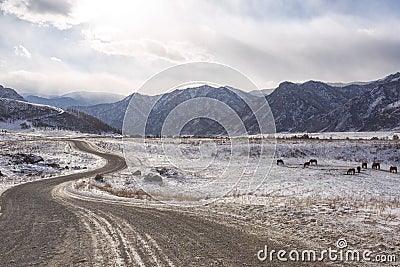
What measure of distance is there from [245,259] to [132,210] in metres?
9.82

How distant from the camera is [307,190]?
28.3 meters

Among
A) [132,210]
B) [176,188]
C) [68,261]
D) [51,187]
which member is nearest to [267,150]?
[176,188]

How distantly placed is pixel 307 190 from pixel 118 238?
1991 cm

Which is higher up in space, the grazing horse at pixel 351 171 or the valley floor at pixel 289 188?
the grazing horse at pixel 351 171

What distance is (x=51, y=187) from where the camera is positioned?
3025 cm

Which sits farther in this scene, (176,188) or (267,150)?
(267,150)

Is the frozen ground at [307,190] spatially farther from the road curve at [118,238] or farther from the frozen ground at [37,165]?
the frozen ground at [37,165]

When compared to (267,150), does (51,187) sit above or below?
below

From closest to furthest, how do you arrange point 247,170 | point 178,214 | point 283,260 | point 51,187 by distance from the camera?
1. point 283,260
2. point 178,214
3. point 51,187
4. point 247,170

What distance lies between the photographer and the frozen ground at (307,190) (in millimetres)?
12398

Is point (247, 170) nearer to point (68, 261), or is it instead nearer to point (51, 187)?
point (51, 187)

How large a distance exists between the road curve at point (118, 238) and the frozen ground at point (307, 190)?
7.23 feet

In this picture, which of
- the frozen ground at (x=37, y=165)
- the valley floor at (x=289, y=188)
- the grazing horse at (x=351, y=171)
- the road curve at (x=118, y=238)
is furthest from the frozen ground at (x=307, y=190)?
the frozen ground at (x=37, y=165)

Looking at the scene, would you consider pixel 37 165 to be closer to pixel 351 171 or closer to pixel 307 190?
pixel 307 190
